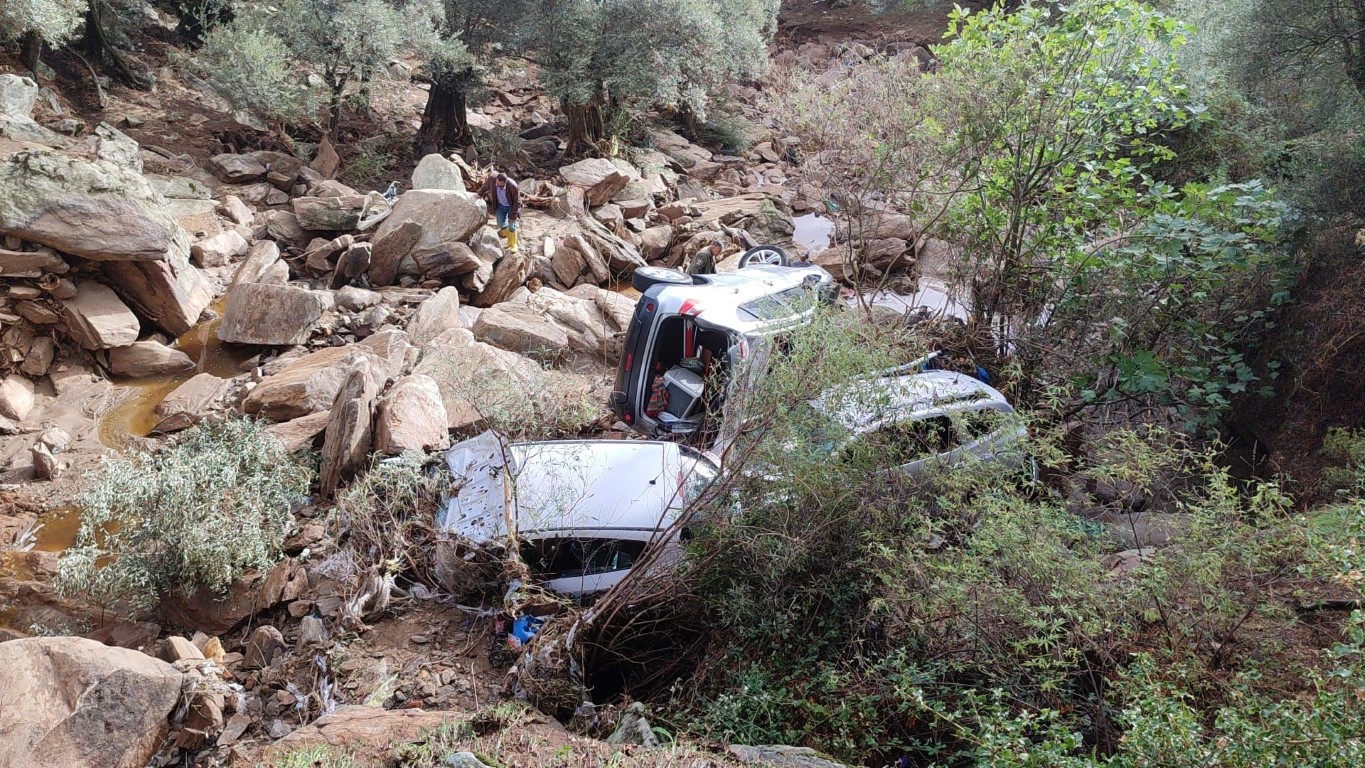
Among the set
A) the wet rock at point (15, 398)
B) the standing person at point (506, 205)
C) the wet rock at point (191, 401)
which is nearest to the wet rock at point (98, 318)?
the wet rock at point (15, 398)

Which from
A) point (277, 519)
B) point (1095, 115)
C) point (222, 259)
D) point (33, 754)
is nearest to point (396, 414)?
point (277, 519)

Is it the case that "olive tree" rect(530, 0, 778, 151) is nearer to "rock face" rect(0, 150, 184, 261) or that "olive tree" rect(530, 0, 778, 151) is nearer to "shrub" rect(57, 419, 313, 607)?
"rock face" rect(0, 150, 184, 261)

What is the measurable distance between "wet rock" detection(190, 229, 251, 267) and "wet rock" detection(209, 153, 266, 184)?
2344mm

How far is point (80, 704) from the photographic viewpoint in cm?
429

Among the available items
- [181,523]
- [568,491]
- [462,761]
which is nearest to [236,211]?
[181,523]

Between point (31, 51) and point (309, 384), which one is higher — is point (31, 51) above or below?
above

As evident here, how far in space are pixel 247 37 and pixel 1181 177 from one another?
15.6 m

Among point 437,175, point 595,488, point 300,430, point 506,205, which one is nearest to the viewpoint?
point 595,488

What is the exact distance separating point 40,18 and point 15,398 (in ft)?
25.9

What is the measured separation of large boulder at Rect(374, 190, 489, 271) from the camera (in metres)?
12.0

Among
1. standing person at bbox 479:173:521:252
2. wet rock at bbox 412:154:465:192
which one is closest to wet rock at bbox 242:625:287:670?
standing person at bbox 479:173:521:252

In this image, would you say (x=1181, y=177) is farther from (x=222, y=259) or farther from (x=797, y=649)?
(x=222, y=259)

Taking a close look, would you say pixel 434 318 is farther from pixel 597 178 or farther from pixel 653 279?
pixel 597 178

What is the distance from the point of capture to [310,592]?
19.6 feet
